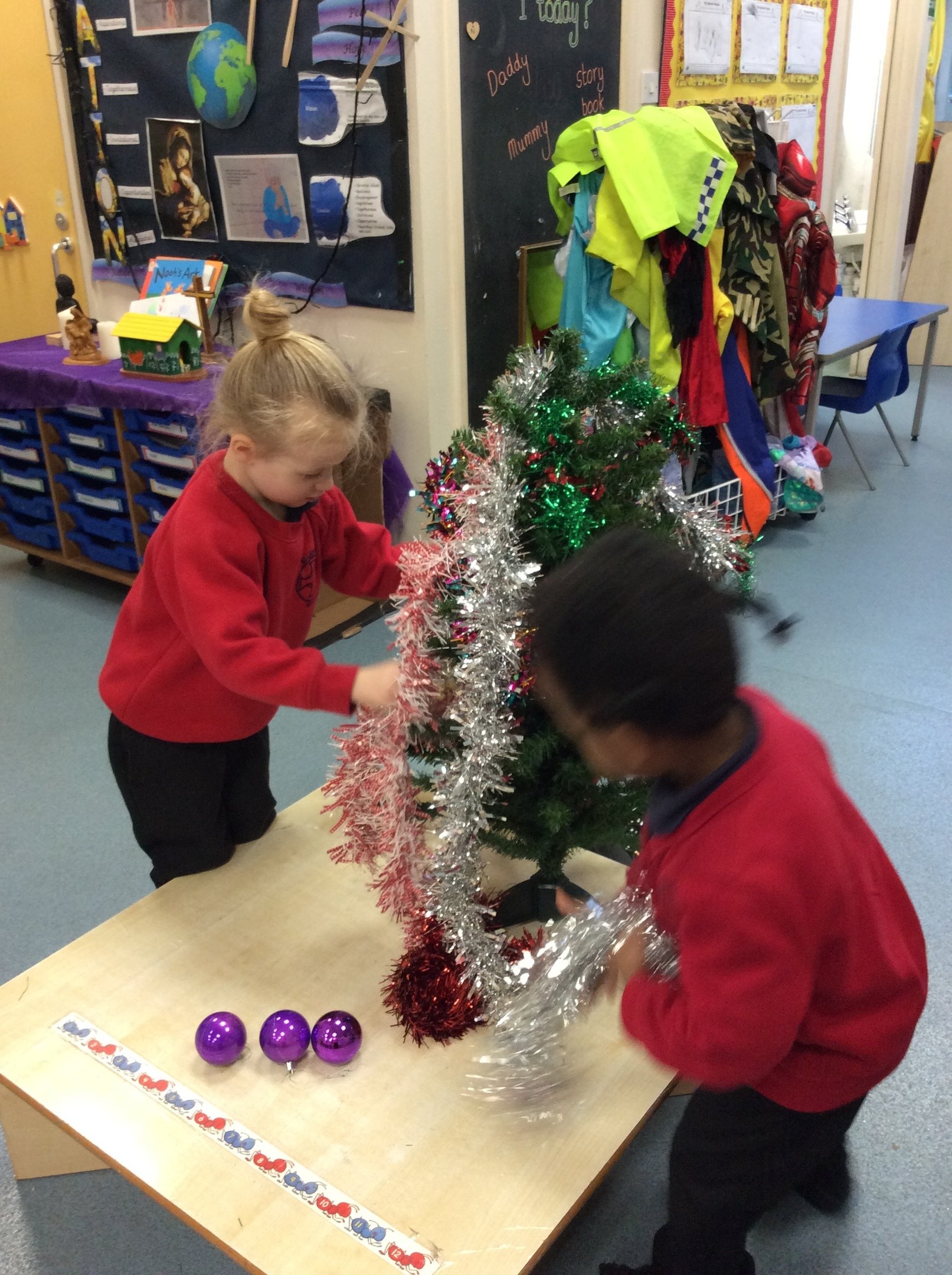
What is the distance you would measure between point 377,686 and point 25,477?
285 cm

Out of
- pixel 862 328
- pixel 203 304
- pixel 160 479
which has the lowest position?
pixel 160 479

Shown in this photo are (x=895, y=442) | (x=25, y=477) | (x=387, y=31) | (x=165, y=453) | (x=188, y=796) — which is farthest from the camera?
(x=895, y=442)

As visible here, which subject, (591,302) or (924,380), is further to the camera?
(924,380)

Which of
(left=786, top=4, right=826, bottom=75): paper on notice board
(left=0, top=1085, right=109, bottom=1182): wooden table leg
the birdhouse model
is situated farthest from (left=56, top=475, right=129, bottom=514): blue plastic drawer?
(left=786, top=4, right=826, bottom=75): paper on notice board

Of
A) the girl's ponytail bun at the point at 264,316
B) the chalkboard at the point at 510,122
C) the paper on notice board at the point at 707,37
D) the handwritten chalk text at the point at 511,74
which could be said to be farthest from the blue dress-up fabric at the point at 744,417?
the girl's ponytail bun at the point at 264,316

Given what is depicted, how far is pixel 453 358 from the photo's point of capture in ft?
10.3

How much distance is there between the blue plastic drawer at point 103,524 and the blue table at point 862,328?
244 cm

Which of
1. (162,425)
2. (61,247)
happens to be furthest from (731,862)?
(61,247)

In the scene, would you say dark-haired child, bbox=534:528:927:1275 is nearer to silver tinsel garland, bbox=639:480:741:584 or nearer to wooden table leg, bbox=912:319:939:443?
silver tinsel garland, bbox=639:480:741:584

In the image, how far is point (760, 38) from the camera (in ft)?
14.2

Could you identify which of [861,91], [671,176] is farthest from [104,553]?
[861,91]

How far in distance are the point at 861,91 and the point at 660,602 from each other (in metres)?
5.86

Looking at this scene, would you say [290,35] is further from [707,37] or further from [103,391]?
[707,37]

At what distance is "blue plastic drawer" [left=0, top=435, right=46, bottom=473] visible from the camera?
3.55 meters
